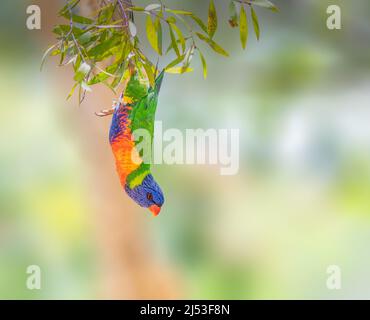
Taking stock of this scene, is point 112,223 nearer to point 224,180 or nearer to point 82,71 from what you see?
point 224,180

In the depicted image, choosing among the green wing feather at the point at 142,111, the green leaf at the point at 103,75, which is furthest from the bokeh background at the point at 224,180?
the green leaf at the point at 103,75

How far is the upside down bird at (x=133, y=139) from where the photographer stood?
1645mm

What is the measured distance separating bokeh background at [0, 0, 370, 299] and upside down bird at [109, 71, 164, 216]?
0.25 feet

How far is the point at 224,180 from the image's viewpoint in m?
1.86

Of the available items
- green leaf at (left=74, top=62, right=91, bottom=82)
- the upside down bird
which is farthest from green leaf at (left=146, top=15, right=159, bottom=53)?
the upside down bird

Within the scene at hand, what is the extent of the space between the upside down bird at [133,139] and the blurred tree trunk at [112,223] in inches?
2.5

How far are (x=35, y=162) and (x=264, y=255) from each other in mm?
863

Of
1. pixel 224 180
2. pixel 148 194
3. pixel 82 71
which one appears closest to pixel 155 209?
pixel 148 194

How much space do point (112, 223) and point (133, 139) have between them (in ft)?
1.18

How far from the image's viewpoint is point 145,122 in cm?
167

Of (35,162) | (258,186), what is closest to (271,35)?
(258,186)

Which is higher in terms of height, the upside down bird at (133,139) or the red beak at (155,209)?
the upside down bird at (133,139)

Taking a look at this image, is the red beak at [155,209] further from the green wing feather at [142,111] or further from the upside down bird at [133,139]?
the green wing feather at [142,111]

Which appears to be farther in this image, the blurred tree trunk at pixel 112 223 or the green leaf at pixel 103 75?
the blurred tree trunk at pixel 112 223
